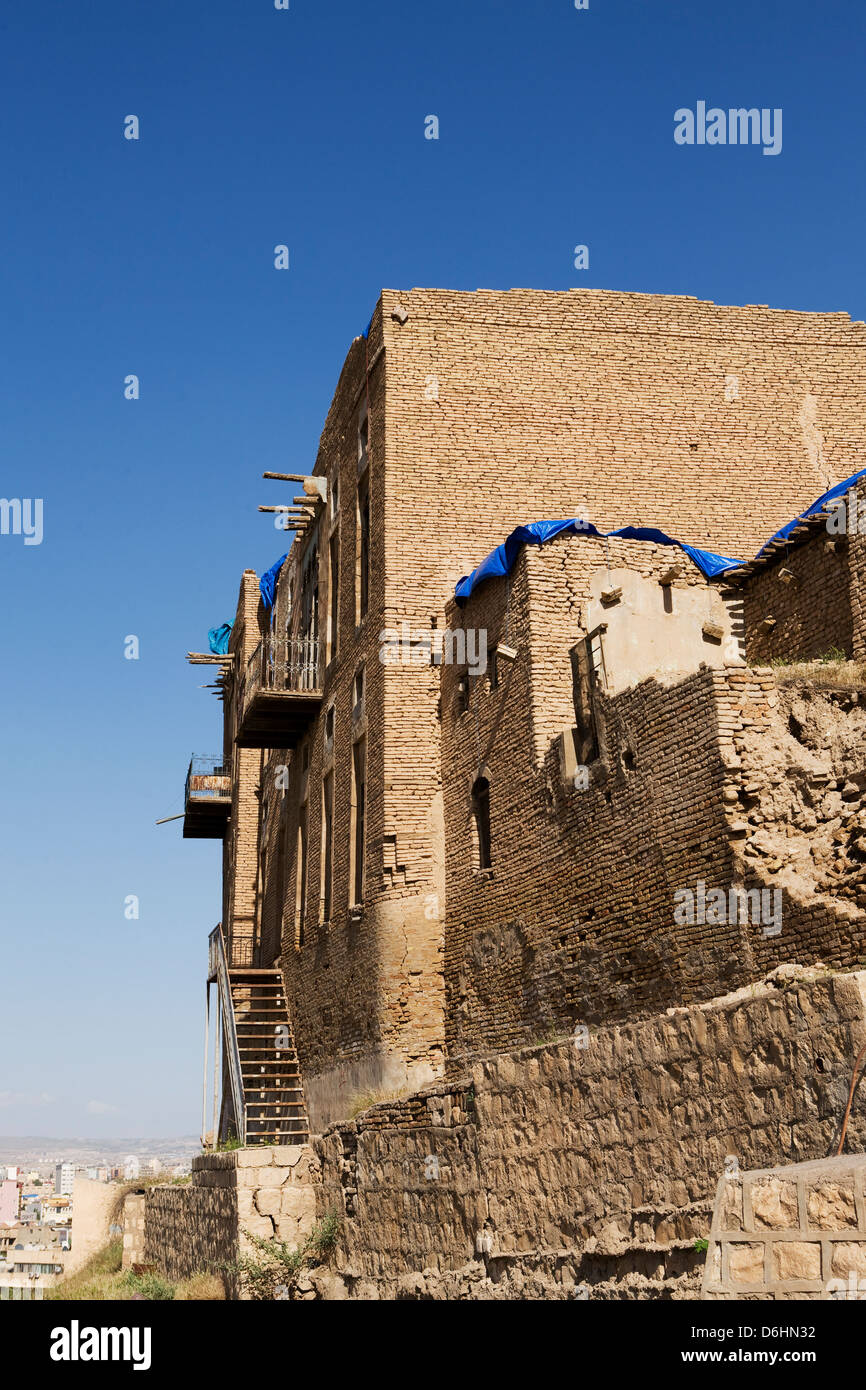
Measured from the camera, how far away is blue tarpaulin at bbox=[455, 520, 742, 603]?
1602 cm

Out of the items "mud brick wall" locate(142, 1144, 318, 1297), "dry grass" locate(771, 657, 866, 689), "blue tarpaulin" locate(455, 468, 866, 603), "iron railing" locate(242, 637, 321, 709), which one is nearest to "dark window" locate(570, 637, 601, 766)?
"dry grass" locate(771, 657, 866, 689)

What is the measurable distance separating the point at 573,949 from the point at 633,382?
9291 millimetres

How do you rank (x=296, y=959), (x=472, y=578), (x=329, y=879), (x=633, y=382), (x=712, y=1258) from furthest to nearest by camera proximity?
(x=296, y=959) < (x=329, y=879) < (x=633, y=382) < (x=472, y=578) < (x=712, y=1258)

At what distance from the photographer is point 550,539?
16.1 m

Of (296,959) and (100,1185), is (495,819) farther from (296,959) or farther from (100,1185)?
(100,1185)

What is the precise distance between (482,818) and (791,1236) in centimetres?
1078

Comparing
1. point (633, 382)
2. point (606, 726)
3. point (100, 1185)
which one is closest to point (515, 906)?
point (606, 726)

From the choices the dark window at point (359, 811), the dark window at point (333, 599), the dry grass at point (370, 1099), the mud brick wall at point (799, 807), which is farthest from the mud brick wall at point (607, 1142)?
the dark window at point (333, 599)

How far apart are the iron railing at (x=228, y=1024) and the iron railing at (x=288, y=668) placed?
4.51m

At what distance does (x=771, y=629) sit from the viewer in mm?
15945

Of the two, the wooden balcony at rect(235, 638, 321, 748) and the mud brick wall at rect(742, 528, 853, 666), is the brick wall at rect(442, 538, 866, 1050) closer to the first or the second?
the mud brick wall at rect(742, 528, 853, 666)

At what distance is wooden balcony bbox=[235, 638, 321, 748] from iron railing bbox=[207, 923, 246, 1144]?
387cm

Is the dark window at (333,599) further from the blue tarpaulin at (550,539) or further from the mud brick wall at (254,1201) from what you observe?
the mud brick wall at (254,1201)

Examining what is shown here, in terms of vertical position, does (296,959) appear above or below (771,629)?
below
